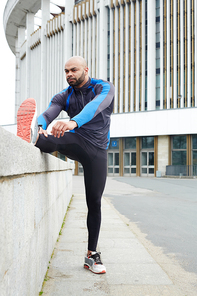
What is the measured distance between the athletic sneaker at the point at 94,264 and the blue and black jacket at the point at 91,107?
42.8 inches

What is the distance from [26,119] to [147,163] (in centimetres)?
2781

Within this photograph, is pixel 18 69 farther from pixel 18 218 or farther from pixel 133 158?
pixel 18 218

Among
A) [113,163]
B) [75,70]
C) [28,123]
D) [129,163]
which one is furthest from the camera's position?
[113,163]

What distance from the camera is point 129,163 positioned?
31.4 m

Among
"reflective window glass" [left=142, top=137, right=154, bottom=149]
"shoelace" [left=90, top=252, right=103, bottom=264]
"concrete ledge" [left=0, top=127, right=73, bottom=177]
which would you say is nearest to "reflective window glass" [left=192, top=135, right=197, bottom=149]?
"reflective window glass" [left=142, top=137, right=154, bottom=149]

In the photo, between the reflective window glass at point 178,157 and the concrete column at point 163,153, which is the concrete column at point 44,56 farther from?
the reflective window glass at point 178,157

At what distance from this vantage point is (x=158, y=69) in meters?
30.6

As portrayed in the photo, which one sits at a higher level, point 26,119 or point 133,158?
point 26,119

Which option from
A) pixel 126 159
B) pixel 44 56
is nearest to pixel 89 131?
pixel 126 159

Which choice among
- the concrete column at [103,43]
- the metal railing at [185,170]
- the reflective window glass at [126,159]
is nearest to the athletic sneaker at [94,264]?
the metal railing at [185,170]

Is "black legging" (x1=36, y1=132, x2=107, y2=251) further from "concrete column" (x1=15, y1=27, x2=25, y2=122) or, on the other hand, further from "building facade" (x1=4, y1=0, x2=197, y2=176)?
"concrete column" (x1=15, y1=27, x2=25, y2=122)

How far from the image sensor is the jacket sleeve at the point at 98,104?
104 inches

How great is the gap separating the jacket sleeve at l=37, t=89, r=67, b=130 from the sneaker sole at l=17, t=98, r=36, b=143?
0.66 feet

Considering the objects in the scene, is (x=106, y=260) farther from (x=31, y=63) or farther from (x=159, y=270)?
(x=31, y=63)
